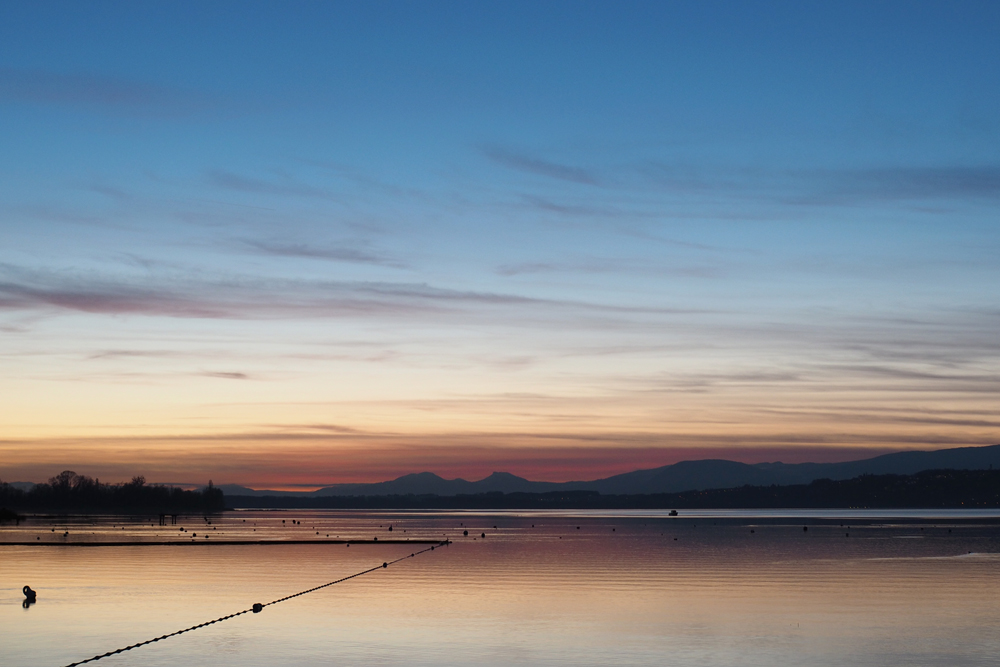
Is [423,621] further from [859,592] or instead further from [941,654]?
[859,592]

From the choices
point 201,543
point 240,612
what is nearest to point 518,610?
point 240,612

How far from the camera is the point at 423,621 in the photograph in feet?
116

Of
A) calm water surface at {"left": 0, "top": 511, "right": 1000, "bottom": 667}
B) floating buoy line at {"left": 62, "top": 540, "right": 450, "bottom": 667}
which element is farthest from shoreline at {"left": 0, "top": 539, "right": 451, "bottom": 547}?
floating buoy line at {"left": 62, "top": 540, "right": 450, "bottom": 667}

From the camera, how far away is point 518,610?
1521 inches

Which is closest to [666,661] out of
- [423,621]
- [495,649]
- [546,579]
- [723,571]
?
[495,649]

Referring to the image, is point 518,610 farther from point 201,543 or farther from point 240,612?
point 201,543

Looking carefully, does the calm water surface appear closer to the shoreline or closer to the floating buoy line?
the floating buoy line

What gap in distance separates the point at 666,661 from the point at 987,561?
151 ft

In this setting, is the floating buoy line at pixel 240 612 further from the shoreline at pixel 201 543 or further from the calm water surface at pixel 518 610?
the shoreline at pixel 201 543

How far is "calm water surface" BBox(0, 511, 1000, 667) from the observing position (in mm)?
28719

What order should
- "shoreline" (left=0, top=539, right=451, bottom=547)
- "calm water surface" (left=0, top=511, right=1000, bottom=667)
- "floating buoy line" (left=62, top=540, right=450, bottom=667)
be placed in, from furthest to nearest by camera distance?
"shoreline" (left=0, top=539, right=451, bottom=547) → "calm water surface" (left=0, top=511, right=1000, bottom=667) → "floating buoy line" (left=62, top=540, right=450, bottom=667)

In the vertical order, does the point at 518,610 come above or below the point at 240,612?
below

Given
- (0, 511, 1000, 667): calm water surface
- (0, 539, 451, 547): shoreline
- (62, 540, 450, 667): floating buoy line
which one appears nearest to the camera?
(62, 540, 450, 667): floating buoy line

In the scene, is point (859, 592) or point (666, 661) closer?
point (666, 661)
